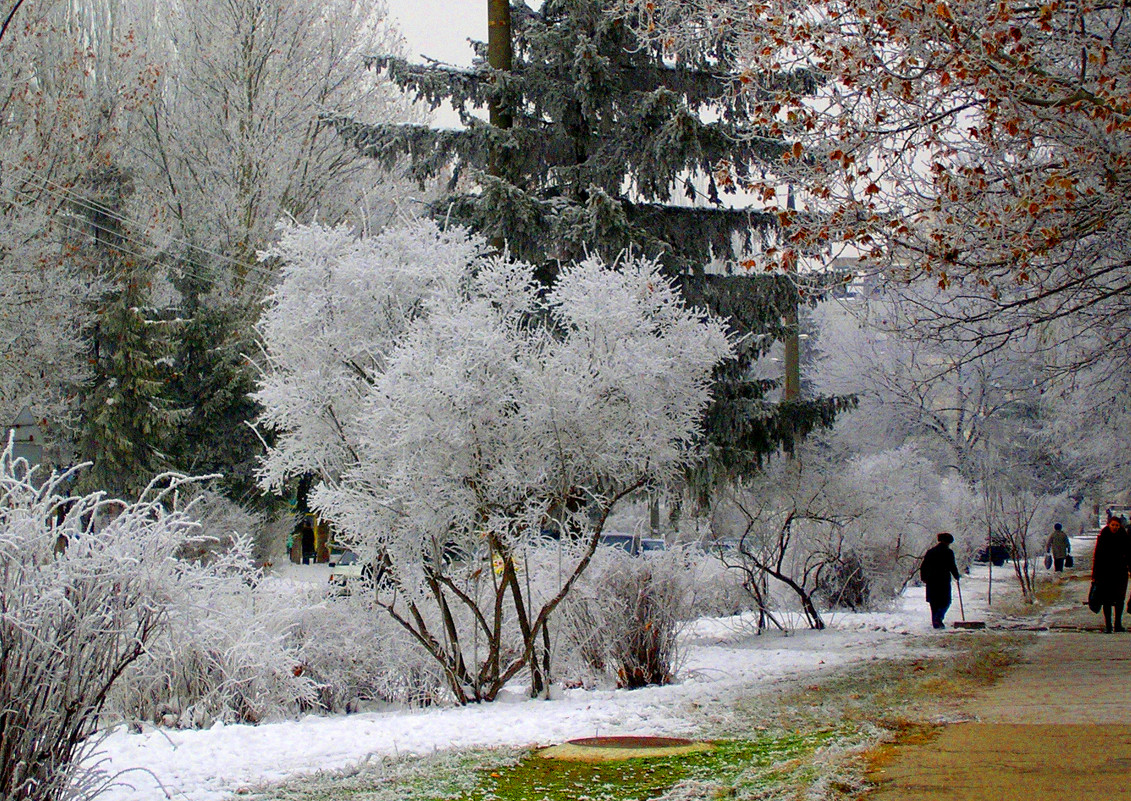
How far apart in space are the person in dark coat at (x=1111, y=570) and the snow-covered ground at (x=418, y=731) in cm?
390

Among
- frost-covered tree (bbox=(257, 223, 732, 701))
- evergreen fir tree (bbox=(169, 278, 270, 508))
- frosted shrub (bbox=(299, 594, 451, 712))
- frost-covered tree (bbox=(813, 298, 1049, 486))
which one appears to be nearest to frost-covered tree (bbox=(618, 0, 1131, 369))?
frost-covered tree (bbox=(257, 223, 732, 701))

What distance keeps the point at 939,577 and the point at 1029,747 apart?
30.4ft

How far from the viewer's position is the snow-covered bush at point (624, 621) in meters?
11.1

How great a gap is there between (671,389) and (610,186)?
22.3 feet

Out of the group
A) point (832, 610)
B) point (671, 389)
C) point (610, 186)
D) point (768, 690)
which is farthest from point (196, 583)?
point (832, 610)

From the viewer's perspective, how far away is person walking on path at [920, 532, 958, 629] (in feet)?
51.3

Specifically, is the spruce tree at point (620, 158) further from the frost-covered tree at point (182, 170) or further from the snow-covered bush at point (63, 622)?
the snow-covered bush at point (63, 622)

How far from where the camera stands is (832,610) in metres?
18.0

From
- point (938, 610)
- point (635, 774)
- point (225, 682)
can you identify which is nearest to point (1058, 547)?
point (938, 610)

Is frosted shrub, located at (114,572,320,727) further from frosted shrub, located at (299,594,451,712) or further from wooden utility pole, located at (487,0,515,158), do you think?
wooden utility pole, located at (487,0,515,158)

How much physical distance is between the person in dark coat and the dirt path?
453cm

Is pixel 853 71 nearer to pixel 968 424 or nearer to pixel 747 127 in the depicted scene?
pixel 747 127

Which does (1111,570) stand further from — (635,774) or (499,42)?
(499,42)

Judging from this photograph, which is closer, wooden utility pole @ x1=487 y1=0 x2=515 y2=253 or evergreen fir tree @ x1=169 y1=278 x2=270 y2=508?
wooden utility pole @ x1=487 y1=0 x2=515 y2=253
